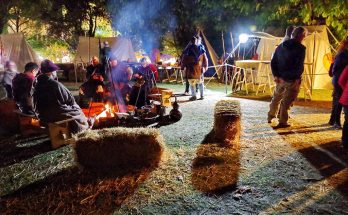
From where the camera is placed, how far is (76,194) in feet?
12.9

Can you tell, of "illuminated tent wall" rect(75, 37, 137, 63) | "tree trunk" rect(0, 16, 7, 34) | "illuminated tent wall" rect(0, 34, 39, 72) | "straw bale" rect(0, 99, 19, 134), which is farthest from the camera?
"tree trunk" rect(0, 16, 7, 34)

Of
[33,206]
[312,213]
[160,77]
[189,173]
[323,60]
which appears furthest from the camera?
[160,77]

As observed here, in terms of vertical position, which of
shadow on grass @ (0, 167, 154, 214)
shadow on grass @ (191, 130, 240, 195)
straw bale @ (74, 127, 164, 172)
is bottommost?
shadow on grass @ (0, 167, 154, 214)

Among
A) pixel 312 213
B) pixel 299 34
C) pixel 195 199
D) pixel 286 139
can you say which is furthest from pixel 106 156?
pixel 299 34

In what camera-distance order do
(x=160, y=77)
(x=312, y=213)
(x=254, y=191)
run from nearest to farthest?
1. (x=312, y=213)
2. (x=254, y=191)
3. (x=160, y=77)

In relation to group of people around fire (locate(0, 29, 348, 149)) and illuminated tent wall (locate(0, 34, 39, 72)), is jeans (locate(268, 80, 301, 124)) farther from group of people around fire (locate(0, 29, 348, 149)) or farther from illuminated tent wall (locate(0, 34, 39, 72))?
illuminated tent wall (locate(0, 34, 39, 72))

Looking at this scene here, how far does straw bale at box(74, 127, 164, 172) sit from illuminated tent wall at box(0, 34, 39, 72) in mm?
13021

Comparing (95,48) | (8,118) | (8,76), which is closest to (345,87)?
(8,118)

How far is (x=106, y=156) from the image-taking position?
4547mm

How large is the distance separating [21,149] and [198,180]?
11.8 feet

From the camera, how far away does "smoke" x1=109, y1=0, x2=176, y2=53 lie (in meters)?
19.3

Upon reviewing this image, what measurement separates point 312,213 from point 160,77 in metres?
14.5

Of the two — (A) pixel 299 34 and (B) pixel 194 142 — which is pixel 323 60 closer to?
(A) pixel 299 34

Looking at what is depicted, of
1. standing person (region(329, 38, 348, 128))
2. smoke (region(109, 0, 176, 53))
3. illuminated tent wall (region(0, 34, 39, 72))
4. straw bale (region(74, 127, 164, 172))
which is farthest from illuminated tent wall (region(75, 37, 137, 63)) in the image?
straw bale (region(74, 127, 164, 172))
